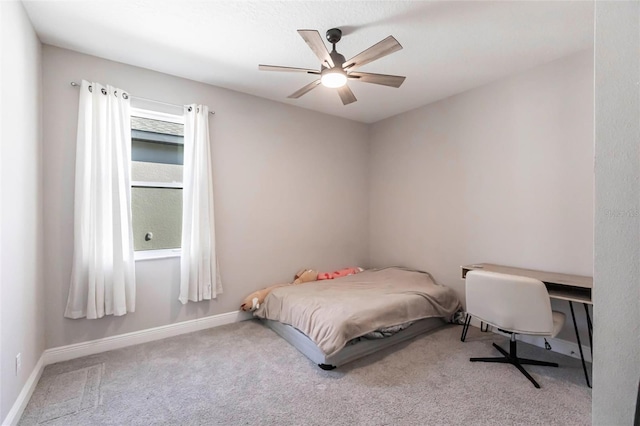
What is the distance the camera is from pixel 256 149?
356 centimetres

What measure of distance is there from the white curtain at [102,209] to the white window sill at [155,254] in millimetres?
194

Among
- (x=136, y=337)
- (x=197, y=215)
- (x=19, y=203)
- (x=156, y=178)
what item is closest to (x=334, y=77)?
(x=197, y=215)

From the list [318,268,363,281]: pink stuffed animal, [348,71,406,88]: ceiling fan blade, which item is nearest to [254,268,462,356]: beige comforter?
[318,268,363,281]: pink stuffed animal

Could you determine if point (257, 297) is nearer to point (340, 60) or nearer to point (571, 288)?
point (340, 60)

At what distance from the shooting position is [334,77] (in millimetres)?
2150

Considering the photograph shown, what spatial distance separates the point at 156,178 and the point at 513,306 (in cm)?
345

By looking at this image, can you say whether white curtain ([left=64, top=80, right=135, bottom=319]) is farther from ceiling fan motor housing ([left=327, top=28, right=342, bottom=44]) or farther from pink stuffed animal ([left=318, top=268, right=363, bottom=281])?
pink stuffed animal ([left=318, top=268, right=363, bottom=281])

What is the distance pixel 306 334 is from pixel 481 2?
285cm

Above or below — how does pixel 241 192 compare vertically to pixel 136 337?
above

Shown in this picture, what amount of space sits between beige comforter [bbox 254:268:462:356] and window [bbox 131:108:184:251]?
53.1 inches

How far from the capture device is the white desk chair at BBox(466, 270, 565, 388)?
2049 mm

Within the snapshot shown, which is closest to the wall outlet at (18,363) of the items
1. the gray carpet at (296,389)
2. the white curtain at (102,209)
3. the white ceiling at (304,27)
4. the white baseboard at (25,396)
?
the white baseboard at (25,396)

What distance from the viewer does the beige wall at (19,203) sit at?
163 cm

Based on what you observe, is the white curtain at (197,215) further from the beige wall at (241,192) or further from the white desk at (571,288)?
the white desk at (571,288)
